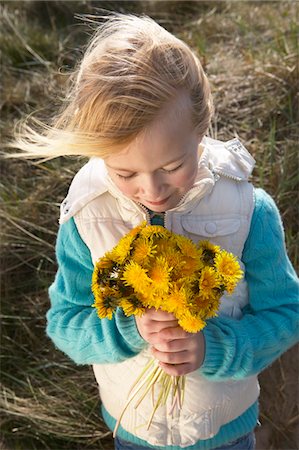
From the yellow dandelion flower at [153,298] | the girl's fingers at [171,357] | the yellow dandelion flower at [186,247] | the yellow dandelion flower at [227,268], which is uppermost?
the yellow dandelion flower at [186,247]

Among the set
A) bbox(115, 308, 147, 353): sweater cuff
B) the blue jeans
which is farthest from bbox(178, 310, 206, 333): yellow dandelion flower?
the blue jeans

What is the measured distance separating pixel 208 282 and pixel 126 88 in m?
0.46

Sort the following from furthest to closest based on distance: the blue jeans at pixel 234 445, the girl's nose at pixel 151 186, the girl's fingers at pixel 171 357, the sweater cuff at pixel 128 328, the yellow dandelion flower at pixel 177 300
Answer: the blue jeans at pixel 234 445
the sweater cuff at pixel 128 328
the girl's fingers at pixel 171 357
the girl's nose at pixel 151 186
the yellow dandelion flower at pixel 177 300

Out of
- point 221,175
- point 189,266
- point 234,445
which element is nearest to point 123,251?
point 189,266

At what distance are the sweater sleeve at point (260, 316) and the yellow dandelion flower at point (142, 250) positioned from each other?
438 millimetres

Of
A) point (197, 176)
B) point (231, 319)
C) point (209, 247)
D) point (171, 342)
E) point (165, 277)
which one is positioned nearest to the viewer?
point (165, 277)

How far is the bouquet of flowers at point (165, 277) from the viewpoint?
151cm

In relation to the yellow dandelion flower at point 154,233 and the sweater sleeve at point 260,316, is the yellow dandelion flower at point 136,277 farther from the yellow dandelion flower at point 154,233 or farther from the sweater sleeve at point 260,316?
the sweater sleeve at point 260,316

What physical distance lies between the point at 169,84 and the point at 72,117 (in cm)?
26

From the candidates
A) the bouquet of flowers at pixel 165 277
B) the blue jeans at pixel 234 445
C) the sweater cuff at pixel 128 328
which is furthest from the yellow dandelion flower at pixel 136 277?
the blue jeans at pixel 234 445

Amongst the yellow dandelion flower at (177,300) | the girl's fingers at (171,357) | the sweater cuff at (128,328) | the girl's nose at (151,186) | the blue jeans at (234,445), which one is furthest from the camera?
the blue jeans at (234,445)

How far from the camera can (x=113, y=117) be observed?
1.56 meters

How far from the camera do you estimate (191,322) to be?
5.06 feet

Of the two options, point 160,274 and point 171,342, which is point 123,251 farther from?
point 171,342
